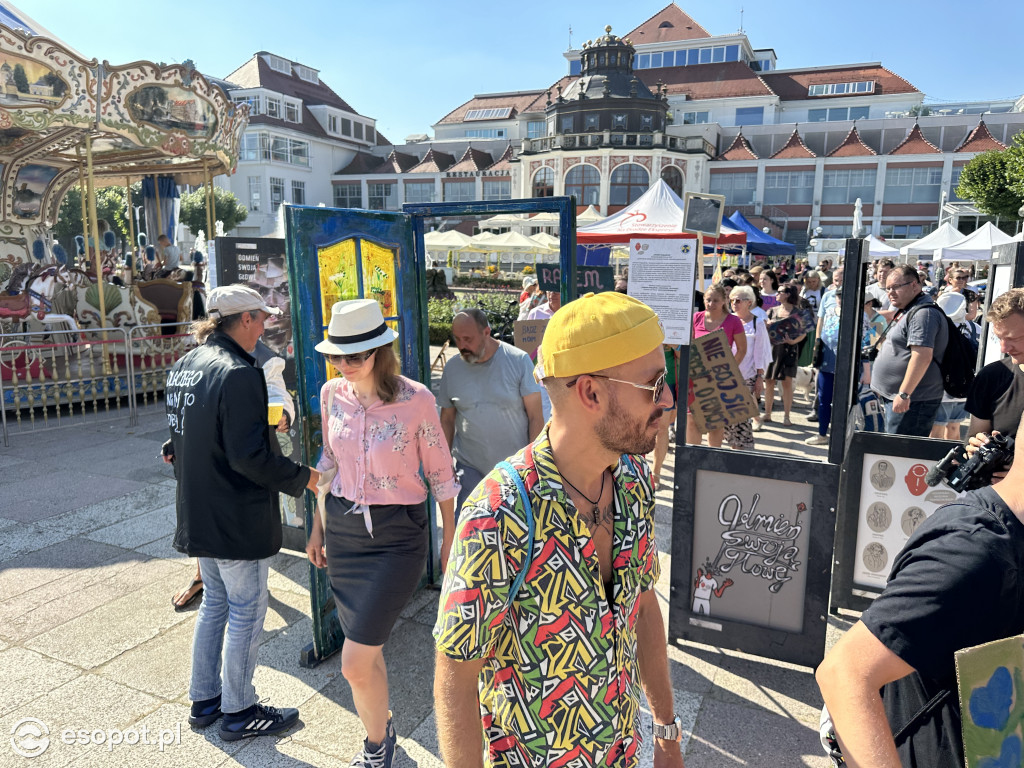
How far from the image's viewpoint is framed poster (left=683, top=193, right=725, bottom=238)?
514 centimetres

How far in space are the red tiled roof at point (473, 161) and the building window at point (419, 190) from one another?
2549mm

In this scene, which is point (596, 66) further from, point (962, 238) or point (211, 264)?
point (211, 264)

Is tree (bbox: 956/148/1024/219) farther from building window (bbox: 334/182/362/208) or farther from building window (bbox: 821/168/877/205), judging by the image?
building window (bbox: 334/182/362/208)

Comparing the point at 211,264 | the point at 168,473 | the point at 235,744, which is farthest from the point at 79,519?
the point at 235,744

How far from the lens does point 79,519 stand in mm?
5781

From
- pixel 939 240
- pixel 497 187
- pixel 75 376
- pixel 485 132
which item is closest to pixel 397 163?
pixel 485 132

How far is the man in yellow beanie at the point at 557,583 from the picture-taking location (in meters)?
1.44

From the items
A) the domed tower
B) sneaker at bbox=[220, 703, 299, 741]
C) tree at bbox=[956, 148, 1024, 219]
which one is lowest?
sneaker at bbox=[220, 703, 299, 741]

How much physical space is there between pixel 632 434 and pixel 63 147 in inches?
602

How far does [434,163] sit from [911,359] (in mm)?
61427

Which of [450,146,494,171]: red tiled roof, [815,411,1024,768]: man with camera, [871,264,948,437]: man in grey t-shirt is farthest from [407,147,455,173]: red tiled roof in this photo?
[815,411,1024,768]: man with camera

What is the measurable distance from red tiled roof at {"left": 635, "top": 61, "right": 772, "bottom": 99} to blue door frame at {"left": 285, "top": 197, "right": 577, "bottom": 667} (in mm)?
66789

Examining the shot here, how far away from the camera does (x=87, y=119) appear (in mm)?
9781

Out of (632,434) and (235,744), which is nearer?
(632,434)
